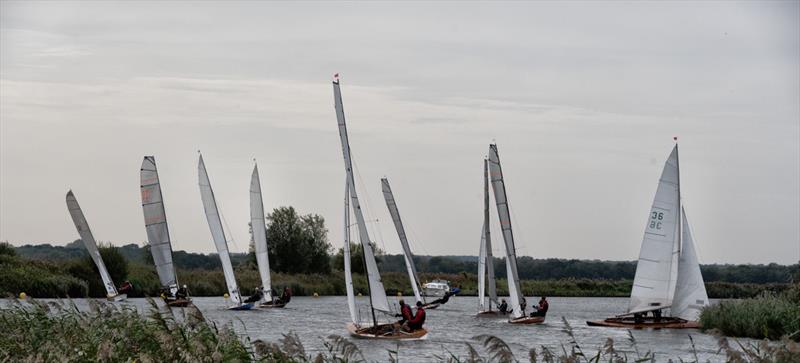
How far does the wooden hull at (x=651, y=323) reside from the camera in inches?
1575

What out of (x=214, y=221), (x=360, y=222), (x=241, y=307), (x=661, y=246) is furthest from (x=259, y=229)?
(x=360, y=222)

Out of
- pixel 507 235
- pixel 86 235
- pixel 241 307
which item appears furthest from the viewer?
pixel 86 235

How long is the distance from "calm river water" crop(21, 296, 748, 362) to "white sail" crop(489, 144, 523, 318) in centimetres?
120

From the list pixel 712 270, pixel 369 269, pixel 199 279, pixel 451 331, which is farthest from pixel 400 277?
pixel 712 270

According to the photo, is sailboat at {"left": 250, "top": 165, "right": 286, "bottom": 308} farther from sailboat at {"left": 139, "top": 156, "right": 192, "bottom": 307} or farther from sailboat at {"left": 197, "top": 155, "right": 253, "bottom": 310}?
sailboat at {"left": 139, "top": 156, "right": 192, "bottom": 307}

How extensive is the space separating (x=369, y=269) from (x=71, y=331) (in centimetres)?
1608

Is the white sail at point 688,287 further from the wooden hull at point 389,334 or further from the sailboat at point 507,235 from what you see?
the wooden hull at point 389,334

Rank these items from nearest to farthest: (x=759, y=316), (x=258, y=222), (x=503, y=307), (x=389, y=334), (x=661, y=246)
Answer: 1. (x=759, y=316)
2. (x=389, y=334)
3. (x=661, y=246)
4. (x=503, y=307)
5. (x=258, y=222)

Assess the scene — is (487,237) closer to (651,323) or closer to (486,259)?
(486,259)

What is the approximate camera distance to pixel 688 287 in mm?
41281

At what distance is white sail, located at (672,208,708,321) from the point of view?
40938mm

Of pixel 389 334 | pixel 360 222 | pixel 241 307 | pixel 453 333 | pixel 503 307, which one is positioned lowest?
pixel 453 333

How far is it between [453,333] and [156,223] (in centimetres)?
1588

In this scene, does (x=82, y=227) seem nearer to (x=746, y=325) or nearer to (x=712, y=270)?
(x=746, y=325)
